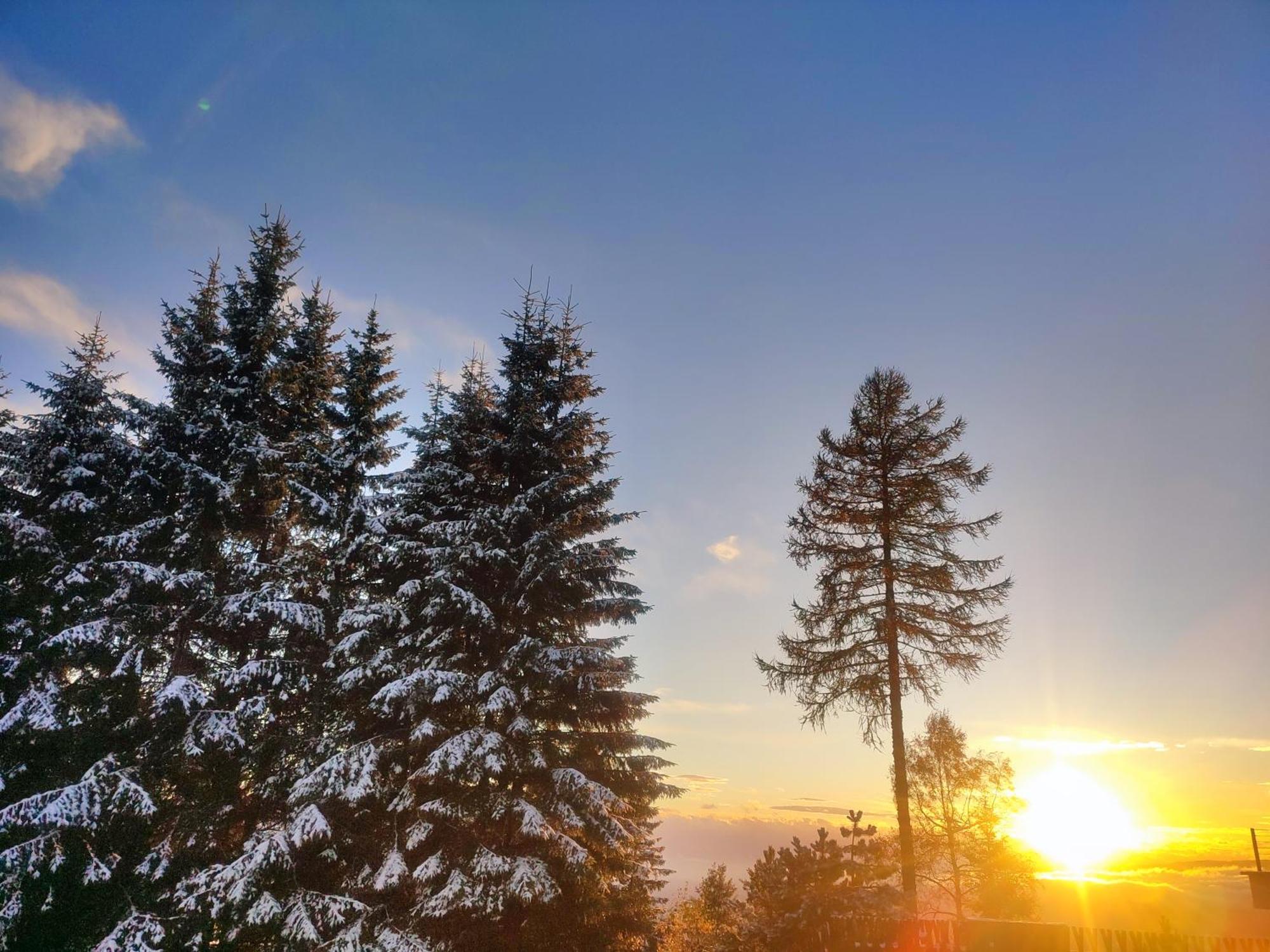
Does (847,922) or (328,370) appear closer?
(847,922)

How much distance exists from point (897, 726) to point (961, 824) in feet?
72.7

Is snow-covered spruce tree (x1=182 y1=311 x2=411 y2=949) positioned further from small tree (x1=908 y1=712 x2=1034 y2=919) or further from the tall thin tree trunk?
small tree (x1=908 y1=712 x2=1034 y2=919)

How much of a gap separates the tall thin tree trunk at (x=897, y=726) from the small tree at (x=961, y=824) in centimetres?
1919

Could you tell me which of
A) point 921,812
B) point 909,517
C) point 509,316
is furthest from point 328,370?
point 921,812

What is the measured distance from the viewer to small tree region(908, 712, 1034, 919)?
32156 millimetres

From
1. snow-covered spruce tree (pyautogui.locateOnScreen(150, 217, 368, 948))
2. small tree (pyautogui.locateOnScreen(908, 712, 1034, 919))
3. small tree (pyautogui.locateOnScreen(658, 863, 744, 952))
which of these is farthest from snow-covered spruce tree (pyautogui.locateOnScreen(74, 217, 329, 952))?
small tree (pyautogui.locateOnScreen(908, 712, 1034, 919))

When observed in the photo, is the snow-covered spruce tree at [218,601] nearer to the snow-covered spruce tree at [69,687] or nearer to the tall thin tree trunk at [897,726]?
the snow-covered spruce tree at [69,687]

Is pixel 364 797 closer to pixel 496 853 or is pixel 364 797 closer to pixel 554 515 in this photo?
pixel 496 853

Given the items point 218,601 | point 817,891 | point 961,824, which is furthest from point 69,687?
point 961,824

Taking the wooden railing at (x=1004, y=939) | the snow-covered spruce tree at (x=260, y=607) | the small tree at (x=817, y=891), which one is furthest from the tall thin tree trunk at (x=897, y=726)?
the snow-covered spruce tree at (x=260, y=607)

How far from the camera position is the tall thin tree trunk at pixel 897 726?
562 inches

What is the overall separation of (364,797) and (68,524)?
1209 centimetres

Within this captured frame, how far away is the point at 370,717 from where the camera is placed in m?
15.4

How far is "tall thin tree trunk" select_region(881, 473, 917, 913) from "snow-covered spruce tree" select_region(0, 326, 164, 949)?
55.0ft
